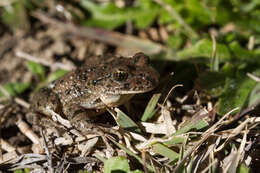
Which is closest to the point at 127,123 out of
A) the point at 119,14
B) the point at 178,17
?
the point at 178,17

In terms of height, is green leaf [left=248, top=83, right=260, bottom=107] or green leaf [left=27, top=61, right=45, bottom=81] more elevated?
green leaf [left=27, top=61, right=45, bottom=81]

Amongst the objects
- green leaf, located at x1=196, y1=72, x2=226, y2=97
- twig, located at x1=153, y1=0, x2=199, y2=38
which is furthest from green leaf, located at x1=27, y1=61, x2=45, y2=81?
green leaf, located at x1=196, y1=72, x2=226, y2=97

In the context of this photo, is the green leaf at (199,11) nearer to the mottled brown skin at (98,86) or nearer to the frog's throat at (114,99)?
the mottled brown skin at (98,86)

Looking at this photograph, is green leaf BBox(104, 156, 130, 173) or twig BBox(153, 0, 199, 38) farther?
twig BBox(153, 0, 199, 38)

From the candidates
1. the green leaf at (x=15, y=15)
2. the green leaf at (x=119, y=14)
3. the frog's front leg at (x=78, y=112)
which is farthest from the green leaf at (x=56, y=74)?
the green leaf at (x=15, y=15)

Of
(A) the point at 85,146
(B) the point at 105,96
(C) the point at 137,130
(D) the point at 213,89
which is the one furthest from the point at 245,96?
(A) the point at 85,146

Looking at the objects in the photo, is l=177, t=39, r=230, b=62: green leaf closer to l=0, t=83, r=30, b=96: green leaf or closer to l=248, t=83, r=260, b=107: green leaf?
l=248, t=83, r=260, b=107: green leaf

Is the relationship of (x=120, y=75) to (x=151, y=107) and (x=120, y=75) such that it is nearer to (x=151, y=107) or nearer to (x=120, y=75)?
(x=120, y=75)
